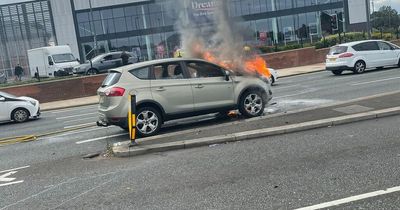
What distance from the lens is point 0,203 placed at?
593 cm

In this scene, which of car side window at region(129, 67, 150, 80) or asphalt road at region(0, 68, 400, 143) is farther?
asphalt road at region(0, 68, 400, 143)

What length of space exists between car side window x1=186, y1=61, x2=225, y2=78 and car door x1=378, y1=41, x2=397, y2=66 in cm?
1395

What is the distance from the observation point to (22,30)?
6031 centimetres

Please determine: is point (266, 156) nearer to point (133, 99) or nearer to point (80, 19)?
point (133, 99)

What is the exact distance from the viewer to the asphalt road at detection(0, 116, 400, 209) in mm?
5273


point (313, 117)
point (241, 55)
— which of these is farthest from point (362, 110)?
point (241, 55)

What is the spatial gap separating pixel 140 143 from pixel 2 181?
8.39ft

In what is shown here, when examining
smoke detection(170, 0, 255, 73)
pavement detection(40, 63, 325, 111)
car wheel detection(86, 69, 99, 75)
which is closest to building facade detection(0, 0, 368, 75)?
car wheel detection(86, 69, 99, 75)

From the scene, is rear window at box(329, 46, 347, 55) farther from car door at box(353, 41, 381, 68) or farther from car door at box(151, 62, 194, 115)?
car door at box(151, 62, 194, 115)

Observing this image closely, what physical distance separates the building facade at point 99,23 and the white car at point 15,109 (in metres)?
37.5

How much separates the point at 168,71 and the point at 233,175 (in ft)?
14.4

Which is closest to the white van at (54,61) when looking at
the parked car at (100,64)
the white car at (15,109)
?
the parked car at (100,64)

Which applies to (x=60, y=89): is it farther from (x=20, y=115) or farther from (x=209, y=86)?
(x=209, y=86)

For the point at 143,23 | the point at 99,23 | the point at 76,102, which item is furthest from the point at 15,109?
the point at 99,23
